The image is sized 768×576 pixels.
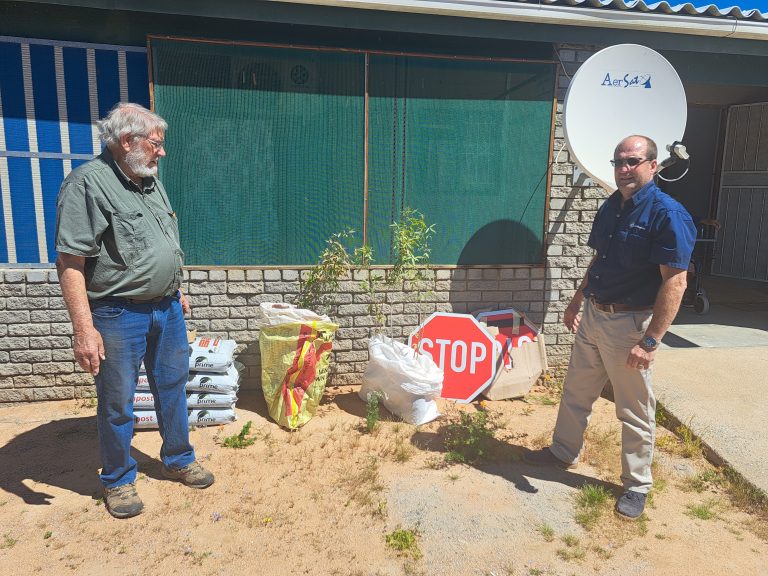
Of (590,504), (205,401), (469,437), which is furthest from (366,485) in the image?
(205,401)

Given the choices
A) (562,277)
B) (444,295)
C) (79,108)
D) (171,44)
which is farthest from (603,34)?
(79,108)

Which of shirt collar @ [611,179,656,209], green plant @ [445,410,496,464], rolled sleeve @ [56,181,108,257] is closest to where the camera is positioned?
rolled sleeve @ [56,181,108,257]

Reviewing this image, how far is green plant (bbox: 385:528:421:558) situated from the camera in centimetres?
295

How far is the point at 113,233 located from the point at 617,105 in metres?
3.76

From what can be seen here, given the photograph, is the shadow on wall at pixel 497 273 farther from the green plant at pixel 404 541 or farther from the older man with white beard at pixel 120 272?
the older man with white beard at pixel 120 272

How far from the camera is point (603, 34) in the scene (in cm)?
491

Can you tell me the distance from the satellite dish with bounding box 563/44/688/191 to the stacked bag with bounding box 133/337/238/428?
3121 millimetres

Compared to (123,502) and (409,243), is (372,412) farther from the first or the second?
(123,502)

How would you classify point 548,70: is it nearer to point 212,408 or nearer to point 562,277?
point 562,277

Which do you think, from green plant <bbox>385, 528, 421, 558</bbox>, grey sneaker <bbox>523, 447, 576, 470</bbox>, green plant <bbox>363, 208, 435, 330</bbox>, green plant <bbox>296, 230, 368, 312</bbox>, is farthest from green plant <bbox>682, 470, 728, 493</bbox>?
green plant <bbox>296, 230, 368, 312</bbox>

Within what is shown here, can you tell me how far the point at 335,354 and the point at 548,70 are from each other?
311 centimetres

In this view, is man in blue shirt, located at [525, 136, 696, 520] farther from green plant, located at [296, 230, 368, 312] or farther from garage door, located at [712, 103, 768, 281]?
garage door, located at [712, 103, 768, 281]

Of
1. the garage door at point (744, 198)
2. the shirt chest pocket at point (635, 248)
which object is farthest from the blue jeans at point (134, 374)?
the garage door at point (744, 198)

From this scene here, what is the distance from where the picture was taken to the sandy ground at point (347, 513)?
113 inches
